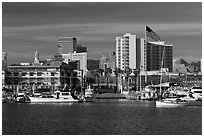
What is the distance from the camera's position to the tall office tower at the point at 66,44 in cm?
11531

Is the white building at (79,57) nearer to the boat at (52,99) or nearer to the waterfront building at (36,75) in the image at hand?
the waterfront building at (36,75)

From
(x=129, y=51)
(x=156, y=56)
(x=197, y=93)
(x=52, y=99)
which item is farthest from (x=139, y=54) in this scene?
(x=52, y=99)

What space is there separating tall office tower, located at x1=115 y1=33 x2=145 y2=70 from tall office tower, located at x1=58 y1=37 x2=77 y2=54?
460 inches

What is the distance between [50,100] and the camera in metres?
49.5

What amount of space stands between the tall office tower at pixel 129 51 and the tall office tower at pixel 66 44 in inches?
460

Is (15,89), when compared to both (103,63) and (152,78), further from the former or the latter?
(103,63)

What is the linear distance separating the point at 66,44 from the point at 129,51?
53.6 ft

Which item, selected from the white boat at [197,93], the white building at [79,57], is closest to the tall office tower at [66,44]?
the white building at [79,57]

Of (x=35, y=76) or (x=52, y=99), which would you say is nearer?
(x=52, y=99)

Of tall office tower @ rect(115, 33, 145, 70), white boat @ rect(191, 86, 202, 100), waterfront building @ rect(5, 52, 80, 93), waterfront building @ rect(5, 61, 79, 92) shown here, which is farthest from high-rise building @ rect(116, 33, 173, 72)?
white boat @ rect(191, 86, 202, 100)

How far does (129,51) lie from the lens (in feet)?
352

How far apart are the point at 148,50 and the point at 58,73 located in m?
36.2

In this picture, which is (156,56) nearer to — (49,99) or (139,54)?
(139,54)

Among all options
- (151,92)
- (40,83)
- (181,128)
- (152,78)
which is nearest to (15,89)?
(40,83)
